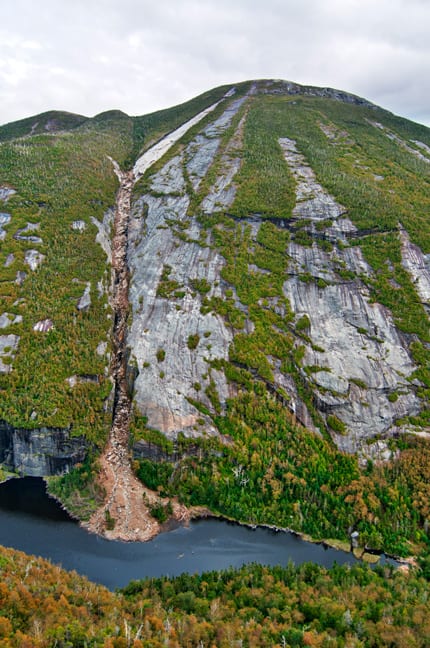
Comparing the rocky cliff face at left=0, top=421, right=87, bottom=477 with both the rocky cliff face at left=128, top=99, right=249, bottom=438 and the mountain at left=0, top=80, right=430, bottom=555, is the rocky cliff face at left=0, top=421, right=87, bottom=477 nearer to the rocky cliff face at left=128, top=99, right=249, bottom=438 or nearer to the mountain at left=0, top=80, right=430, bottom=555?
the mountain at left=0, top=80, right=430, bottom=555

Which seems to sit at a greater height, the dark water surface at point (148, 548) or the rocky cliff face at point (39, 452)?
the rocky cliff face at point (39, 452)

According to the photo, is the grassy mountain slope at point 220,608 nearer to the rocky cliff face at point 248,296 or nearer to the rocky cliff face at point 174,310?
the rocky cliff face at point 248,296

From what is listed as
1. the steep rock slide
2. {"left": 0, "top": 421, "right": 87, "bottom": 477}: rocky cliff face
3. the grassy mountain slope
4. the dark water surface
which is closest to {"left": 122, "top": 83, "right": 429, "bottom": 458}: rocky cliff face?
the steep rock slide

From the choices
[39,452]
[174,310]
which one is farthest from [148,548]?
[174,310]

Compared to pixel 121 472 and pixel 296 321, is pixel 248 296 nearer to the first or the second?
pixel 296 321

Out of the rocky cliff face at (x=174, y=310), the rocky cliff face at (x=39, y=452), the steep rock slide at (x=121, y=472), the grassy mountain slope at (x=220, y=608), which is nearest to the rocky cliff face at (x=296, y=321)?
the rocky cliff face at (x=174, y=310)

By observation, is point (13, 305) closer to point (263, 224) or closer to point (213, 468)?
point (213, 468)

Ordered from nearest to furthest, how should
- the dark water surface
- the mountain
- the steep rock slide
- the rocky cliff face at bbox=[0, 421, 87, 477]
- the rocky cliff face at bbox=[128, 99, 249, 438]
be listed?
the dark water surface
the steep rock slide
the mountain
the rocky cliff face at bbox=[0, 421, 87, 477]
the rocky cliff face at bbox=[128, 99, 249, 438]
